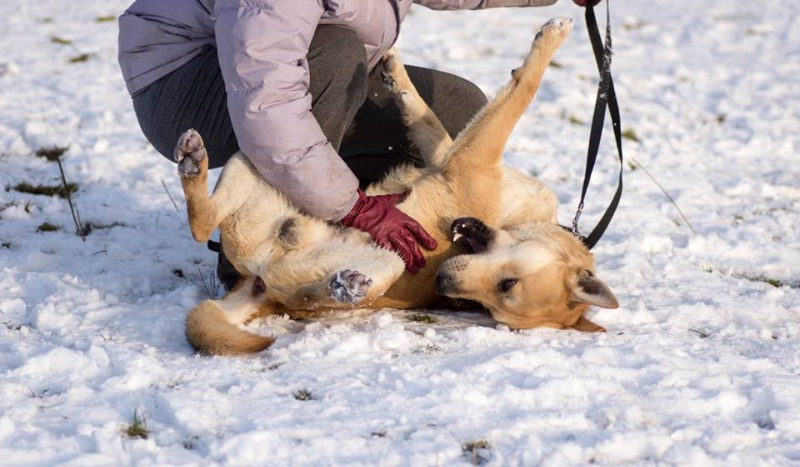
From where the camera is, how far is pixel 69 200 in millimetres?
4969

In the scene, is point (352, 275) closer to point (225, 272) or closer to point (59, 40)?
point (225, 272)

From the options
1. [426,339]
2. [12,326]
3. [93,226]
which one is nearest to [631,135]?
[426,339]

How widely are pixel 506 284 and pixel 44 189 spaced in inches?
129

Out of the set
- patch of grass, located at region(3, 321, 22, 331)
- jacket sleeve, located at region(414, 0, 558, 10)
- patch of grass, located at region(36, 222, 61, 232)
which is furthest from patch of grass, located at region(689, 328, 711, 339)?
patch of grass, located at region(36, 222, 61, 232)

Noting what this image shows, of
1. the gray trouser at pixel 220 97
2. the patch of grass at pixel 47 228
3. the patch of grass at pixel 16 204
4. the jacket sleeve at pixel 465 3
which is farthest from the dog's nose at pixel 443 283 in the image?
the patch of grass at pixel 16 204

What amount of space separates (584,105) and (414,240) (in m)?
4.30

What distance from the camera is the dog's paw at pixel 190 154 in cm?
353

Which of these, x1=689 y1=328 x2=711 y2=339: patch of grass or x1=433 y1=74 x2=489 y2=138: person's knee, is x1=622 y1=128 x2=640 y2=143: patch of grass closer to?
Result: x1=433 y1=74 x2=489 y2=138: person's knee

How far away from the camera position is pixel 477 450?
8.45 feet

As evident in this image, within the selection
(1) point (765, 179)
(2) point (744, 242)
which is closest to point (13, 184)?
(2) point (744, 242)

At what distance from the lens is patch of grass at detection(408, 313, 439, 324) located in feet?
12.9

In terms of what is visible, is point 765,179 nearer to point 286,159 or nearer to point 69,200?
point 286,159

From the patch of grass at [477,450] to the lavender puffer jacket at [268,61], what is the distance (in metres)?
1.44

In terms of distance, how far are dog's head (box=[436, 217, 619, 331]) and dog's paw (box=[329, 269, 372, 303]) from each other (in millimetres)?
488
